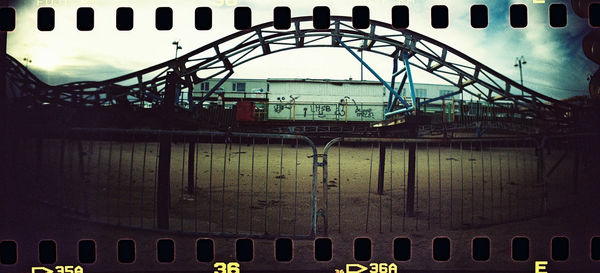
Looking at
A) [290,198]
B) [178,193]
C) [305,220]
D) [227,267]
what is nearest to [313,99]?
[290,198]

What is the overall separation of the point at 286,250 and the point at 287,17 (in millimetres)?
3062

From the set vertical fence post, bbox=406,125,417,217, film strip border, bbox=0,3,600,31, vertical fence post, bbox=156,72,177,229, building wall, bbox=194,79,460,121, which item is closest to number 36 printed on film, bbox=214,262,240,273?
vertical fence post, bbox=156,72,177,229

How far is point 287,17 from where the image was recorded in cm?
383

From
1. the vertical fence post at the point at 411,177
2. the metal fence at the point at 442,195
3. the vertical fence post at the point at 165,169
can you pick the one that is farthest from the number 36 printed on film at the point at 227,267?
the vertical fence post at the point at 411,177

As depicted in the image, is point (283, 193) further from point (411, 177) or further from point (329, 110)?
point (329, 110)

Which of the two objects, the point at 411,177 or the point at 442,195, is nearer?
the point at 411,177

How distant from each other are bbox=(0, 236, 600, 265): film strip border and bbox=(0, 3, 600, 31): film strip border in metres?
2.56

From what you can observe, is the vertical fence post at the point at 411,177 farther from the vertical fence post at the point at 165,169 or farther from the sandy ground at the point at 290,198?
the vertical fence post at the point at 165,169

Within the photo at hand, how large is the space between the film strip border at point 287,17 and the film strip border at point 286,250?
256cm

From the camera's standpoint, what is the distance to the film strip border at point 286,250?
10.2 feet

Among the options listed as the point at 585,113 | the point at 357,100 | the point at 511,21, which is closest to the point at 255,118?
the point at 357,100

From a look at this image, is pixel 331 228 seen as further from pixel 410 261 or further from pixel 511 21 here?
pixel 511 21

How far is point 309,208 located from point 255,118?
1862 cm

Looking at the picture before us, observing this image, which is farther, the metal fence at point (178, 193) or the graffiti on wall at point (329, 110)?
the graffiti on wall at point (329, 110)
